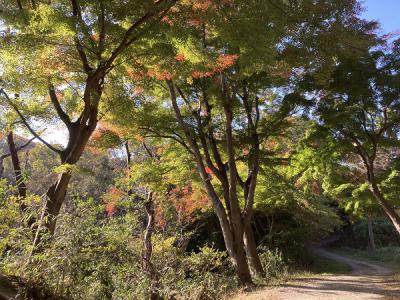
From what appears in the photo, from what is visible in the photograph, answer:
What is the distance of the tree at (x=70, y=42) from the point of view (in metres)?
5.33

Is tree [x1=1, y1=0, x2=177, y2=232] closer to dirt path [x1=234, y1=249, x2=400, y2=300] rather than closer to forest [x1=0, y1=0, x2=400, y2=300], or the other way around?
forest [x1=0, y1=0, x2=400, y2=300]

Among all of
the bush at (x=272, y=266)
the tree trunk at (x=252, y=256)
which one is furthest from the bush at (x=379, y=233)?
the tree trunk at (x=252, y=256)

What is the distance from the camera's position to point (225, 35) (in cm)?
649

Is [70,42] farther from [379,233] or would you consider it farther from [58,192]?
[379,233]

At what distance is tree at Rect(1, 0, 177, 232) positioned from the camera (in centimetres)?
533

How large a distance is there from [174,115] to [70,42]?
550 centimetres

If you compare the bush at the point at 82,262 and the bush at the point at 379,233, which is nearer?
the bush at the point at 82,262

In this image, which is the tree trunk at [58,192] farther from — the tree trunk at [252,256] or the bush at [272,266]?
the bush at [272,266]

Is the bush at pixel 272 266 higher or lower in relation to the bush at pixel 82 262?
lower

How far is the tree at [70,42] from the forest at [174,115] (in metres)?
0.03

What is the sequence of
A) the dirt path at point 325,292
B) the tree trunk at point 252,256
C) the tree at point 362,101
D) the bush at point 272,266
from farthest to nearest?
1. the bush at point 272,266
2. the tree trunk at point 252,256
3. the tree at point 362,101
4. the dirt path at point 325,292

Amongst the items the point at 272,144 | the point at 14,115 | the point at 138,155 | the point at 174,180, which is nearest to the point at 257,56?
the point at 14,115

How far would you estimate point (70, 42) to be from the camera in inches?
233

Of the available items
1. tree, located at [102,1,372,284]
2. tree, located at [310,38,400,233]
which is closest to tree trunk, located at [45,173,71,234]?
tree, located at [102,1,372,284]
